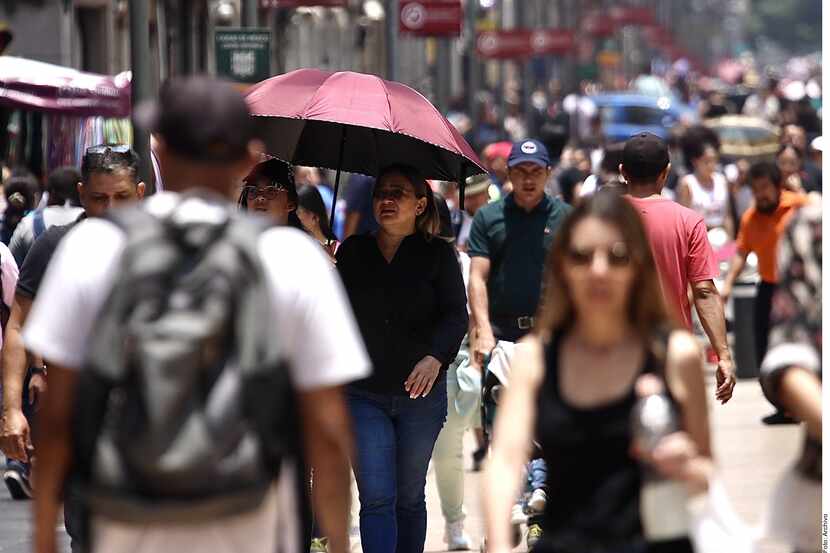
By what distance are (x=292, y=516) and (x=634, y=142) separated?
4.71 metres

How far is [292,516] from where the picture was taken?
4.18 meters

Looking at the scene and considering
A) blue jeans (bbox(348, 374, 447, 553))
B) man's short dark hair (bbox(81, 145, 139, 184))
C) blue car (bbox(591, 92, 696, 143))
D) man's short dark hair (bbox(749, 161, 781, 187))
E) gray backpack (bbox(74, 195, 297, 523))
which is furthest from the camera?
blue car (bbox(591, 92, 696, 143))

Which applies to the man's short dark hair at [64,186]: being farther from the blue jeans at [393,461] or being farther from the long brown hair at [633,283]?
the long brown hair at [633,283]

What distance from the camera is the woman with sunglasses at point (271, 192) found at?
773 cm

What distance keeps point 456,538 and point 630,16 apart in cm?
6631

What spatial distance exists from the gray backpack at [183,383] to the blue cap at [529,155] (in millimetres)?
6077

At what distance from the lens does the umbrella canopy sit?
8.05m

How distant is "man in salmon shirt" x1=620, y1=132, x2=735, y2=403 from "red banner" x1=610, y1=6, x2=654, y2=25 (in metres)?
63.5

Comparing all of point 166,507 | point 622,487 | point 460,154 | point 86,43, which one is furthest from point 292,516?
point 86,43

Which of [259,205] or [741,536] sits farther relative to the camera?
[259,205]

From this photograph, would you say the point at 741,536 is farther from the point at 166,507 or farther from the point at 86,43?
the point at 86,43

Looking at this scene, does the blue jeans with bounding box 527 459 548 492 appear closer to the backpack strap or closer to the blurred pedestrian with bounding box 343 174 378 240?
the backpack strap

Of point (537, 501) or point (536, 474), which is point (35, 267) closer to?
point (537, 501)

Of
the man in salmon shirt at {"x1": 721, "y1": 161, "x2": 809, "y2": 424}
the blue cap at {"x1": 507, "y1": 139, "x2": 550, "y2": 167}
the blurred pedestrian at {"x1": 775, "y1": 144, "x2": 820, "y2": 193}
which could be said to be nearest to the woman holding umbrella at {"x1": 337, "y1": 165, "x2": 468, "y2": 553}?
the blue cap at {"x1": 507, "y1": 139, "x2": 550, "y2": 167}
